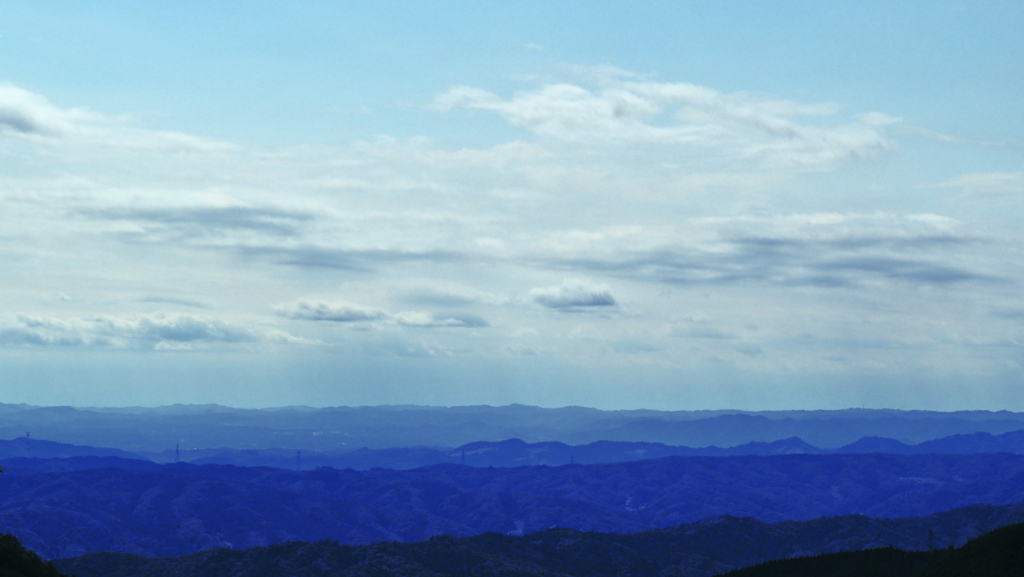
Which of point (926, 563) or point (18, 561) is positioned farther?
point (926, 563)

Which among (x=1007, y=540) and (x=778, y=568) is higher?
(x=1007, y=540)

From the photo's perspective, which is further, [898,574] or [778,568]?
[778,568]

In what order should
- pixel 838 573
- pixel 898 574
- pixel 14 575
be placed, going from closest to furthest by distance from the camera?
pixel 14 575 < pixel 898 574 < pixel 838 573

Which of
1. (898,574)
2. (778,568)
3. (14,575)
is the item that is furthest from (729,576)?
(14,575)

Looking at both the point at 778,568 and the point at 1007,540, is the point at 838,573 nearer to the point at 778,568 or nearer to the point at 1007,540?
the point at 778,568

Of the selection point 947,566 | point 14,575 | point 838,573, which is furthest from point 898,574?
point 14,575

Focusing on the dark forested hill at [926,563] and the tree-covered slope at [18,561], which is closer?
the tree-covered slope at [18,561]

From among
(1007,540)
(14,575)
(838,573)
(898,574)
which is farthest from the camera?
(838,573)

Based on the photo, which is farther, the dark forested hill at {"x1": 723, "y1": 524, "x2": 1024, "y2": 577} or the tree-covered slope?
the dark forested hill at {"x1": 723, "y1": 524, "x2": 1024, "y2": 577}

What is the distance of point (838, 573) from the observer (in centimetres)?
10544

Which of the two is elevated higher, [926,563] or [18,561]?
[18,561]

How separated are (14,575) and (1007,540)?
227 ft

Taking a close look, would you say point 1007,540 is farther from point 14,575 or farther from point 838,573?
point 14,575

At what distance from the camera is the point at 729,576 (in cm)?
11369
